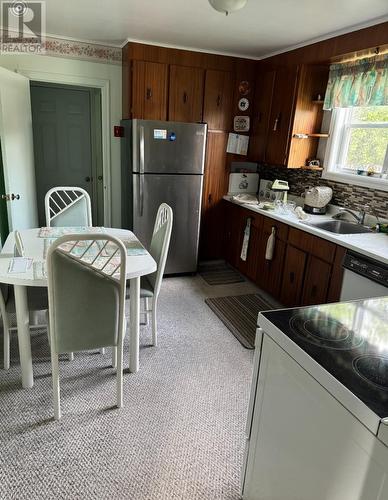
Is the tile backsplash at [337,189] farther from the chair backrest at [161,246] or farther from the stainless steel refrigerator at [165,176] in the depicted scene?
the chair backrest at [161,246]

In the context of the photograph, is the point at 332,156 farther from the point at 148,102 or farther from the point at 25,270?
the point at 25,270

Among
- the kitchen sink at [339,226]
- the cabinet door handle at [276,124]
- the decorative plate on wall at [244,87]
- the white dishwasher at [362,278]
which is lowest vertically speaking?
the white dishwasher at [362,278]

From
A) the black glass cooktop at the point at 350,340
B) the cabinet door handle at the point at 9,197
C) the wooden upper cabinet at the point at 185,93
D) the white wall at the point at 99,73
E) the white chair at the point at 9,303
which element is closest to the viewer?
the black glass cooktop at the point at 350,340

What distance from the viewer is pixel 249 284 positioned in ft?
12.6

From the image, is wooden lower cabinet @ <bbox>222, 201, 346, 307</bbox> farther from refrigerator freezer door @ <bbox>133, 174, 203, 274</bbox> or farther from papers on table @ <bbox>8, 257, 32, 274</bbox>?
papers on table @ <bbox>8, 257, 32, 274</bbox>

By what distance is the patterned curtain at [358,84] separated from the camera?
2.75m

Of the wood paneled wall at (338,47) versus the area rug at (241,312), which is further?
the area rug at (241,312)

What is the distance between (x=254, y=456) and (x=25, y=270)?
55.3 inches

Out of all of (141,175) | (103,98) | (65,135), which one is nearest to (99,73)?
(103,98)

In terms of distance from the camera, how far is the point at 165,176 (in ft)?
11.7

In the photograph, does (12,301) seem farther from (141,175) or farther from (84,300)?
(141,175)

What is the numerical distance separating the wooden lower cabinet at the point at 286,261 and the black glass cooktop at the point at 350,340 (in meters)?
1.20

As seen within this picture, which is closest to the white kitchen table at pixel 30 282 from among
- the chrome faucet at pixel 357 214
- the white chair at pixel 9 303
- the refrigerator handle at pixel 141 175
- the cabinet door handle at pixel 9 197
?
the white chair at pixel 9 303

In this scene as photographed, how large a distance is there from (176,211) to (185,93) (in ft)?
3.95
